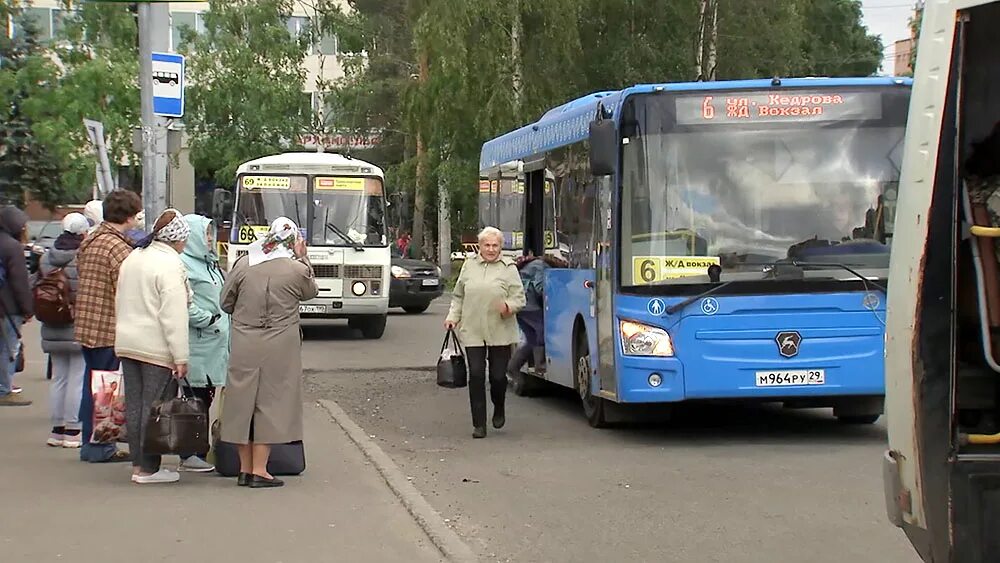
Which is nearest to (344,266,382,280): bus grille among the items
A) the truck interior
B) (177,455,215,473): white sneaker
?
(177,455,215,473): white sneaker

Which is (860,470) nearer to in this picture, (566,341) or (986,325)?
(566,341)

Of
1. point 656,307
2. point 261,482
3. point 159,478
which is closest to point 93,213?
point 159,478

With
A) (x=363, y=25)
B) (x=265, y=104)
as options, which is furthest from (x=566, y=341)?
(x=363, y=25)

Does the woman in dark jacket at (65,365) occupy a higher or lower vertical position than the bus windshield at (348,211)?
lower

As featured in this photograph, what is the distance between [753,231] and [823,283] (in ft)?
2.21

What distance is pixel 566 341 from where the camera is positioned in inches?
505

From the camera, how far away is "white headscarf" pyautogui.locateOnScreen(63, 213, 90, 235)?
10.8 metres

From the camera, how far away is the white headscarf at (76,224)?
425 inches

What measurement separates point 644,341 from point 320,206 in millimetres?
11761

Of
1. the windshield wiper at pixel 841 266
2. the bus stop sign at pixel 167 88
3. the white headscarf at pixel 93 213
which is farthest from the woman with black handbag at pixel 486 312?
the bus stop sign at pixel 167 88

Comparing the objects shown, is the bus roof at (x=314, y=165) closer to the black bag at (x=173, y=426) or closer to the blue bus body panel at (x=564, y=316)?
the blue bus body panel at (x=564, y=316)

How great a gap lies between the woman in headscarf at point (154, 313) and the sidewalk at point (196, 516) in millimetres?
600

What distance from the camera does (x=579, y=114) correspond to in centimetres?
1244

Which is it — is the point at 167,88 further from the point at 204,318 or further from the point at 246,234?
the point at 246,234
